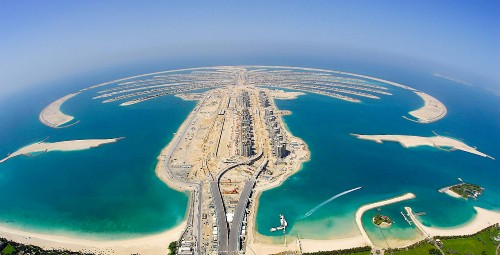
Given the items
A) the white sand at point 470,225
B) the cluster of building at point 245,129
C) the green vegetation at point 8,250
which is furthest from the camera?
the cluster of building at point 245,129

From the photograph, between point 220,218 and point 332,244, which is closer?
point 332,244

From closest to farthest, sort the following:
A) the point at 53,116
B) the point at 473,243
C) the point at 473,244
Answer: the point at 473,244, the point at 473,243, the point at 53,116

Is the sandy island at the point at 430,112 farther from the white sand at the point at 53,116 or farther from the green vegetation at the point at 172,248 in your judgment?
the white sand at the point at 53,116

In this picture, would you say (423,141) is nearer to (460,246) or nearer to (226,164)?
(460,246)

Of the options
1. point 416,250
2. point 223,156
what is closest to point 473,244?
point 416,250

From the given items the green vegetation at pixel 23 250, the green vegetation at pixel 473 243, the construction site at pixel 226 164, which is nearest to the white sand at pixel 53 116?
the construction site at pixel 226 164

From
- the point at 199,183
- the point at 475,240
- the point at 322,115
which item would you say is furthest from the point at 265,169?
the point at 322,115
